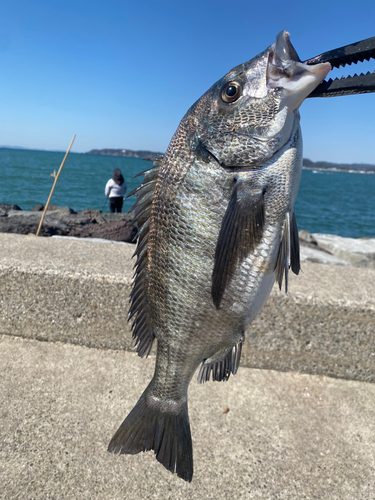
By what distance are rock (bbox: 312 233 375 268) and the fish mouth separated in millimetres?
8450

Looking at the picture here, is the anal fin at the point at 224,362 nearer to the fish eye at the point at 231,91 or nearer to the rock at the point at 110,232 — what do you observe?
the fish eye at the point at 231,91

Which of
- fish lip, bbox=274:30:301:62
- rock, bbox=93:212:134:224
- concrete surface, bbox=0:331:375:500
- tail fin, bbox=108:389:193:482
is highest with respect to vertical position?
fish lip, bbox=274:30:301:62

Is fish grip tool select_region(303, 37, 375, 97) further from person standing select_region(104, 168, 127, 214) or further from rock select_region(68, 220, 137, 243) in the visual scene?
person standing select_region(104, 168, 127, 214)

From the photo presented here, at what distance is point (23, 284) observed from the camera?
3.21m

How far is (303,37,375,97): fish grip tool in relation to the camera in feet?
3.71

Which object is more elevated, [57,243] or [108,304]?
[57,243]

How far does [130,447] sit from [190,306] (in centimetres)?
79

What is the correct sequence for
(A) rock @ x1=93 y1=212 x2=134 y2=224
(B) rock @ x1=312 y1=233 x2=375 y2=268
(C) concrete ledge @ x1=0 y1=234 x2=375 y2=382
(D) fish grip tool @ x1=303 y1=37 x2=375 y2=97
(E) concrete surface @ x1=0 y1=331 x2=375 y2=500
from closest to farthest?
(D) fish grip tool @ x1=303 y1=37 x2=375 y2=97 → (E) concrete surface @ x1=0 y1=331 x2=375 y2=500 → (C) concrete ledge @ x1=0 y1=234 x2=375 y2=382 → (B) rock @ x1=312 y1=233 x2=375 y2=268 → (A) rock @ x1=93 y1=212 x2=134 y2=224

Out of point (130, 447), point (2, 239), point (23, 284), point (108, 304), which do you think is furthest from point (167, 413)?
point (2, 239)

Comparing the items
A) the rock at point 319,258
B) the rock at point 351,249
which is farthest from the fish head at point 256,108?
the rock at point 351,249

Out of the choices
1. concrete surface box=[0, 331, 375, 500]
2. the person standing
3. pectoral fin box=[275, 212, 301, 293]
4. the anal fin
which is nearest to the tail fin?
the anal fin

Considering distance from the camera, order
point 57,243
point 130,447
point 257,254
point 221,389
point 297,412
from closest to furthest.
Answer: point 257,254 → point 130,447 → point 297,412 → point 221,389 → point 57,243

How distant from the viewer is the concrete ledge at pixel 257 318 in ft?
9.82

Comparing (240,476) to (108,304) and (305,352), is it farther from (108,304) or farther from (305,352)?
→ (108,304)
